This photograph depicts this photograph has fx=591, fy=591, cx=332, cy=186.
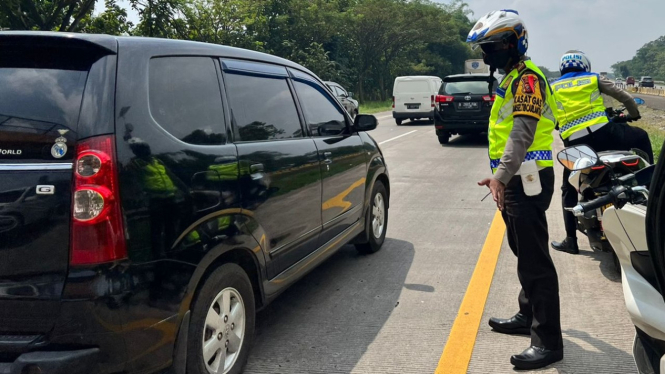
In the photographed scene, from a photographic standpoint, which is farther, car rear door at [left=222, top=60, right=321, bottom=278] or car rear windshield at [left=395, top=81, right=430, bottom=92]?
car rear windshield at [left=395, top=81, right=430, bottom=92]

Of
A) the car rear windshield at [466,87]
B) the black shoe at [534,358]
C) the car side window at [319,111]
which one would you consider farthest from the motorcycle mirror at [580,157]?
the car rear windshield at [466,87]

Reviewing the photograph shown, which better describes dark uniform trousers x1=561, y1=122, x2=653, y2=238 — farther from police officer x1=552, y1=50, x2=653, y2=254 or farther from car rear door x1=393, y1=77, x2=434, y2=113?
car rear door x1=393, y1=77, x2=434, y2=113

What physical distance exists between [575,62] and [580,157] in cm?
272

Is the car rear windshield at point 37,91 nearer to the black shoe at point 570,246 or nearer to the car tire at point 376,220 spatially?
the car tire at point 376,220

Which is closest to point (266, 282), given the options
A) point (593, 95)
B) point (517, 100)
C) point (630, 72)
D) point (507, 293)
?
point (517, 100)

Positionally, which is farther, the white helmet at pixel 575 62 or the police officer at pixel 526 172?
the white helmet at pixel 575 62

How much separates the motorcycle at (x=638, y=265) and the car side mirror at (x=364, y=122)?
2445mm

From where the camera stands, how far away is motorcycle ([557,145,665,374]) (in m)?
2.31

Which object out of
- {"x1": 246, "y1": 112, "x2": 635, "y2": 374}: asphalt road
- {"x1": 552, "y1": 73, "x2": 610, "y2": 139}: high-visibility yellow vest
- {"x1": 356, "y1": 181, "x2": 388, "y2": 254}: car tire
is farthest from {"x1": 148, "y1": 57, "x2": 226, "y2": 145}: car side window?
{"x1": 552, "y1": 73, "x2": 610, "y2": 139}: high-visibility yellow vest

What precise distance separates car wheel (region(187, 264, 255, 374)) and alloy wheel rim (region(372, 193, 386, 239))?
2.48 meters

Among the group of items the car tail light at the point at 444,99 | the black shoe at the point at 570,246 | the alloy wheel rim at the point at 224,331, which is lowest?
the black shoe at the point at 570,246

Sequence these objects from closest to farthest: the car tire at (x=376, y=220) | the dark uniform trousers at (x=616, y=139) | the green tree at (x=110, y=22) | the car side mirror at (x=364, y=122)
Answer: the car side mirror at (x=364, y=122), the dark uniform trousers at (x=616, y=139), the car tire at (x=376, y=220), the green tree at (x=110, y=22)

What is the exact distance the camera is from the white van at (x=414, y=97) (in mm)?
23266

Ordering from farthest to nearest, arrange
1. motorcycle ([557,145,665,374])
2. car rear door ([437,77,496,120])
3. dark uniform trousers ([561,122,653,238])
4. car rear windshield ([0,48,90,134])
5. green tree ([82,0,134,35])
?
green tree ([82,0,134,35]) → car rear door ([437,77,496,120]) → dark uniform trousers ([561,122,653,238]) → car rear windshield ([0,48,90,134]) → motorcycle ([557,145,665,374])
